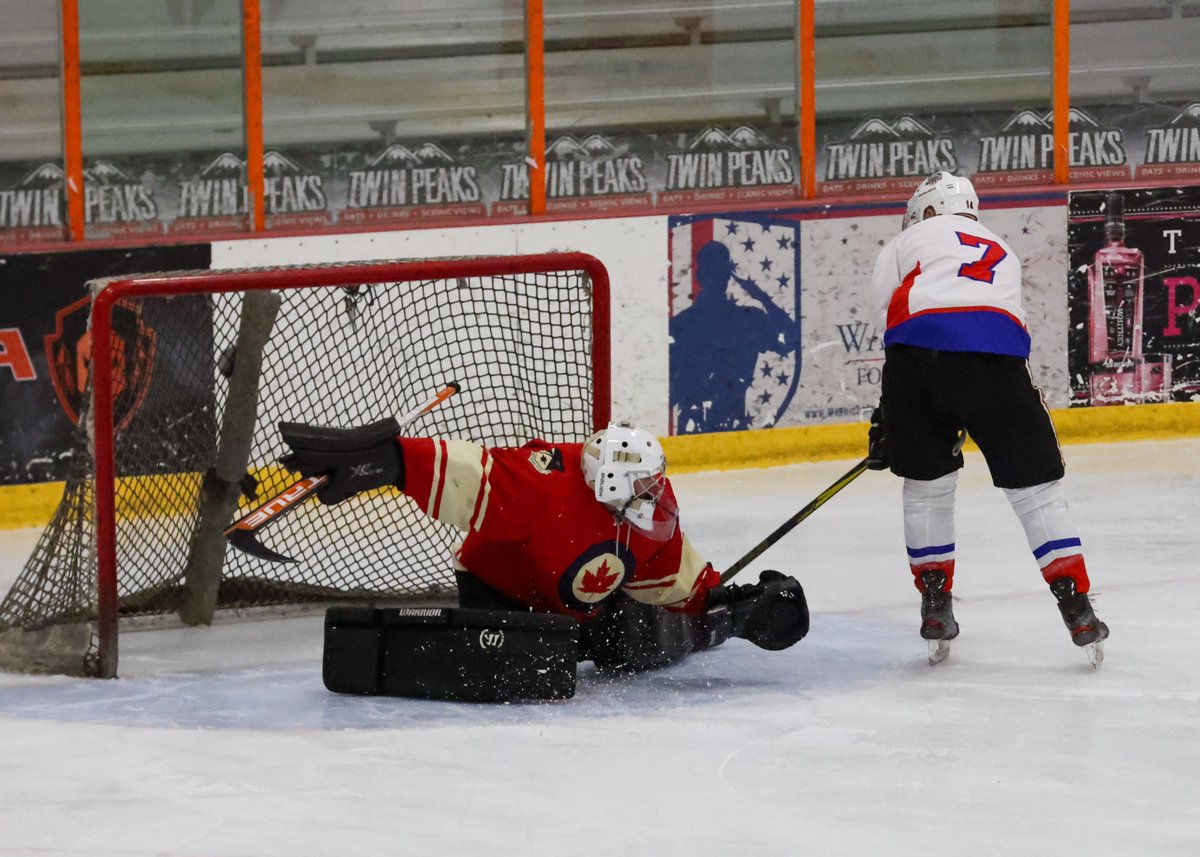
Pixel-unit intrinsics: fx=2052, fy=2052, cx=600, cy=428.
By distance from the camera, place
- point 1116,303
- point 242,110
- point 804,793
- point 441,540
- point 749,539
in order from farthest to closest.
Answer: point 1116,303 → point 242,110 → point 749,539 → point 441,540 → point 804,793

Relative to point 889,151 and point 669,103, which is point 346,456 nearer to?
point 669,103

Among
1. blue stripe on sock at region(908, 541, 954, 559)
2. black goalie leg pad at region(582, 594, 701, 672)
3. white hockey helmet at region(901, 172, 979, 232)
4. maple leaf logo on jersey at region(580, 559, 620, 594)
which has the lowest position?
black goalie leg pad at region(582, 594, 701, 672)

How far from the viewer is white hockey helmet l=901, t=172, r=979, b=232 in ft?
14.9

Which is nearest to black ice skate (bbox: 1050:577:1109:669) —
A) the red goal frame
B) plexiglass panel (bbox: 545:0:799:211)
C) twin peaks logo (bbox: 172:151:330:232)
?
the red goal frame

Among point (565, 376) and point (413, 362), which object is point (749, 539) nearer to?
point (565, 376)

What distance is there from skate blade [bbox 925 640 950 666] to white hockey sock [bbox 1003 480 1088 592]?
30cm

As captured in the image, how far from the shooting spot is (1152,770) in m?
3.76

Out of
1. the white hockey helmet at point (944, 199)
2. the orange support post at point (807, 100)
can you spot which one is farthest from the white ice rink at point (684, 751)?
the orange support post at point (807, 100)

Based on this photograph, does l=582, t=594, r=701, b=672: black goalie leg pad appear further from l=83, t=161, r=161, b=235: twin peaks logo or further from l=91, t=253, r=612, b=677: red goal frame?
l=83, t=161, r=161, b=235: twin peaks logo

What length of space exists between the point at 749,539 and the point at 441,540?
0.95 meters

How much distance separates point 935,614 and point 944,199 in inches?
36.0

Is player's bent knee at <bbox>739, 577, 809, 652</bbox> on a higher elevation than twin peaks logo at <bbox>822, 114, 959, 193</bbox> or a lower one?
lower

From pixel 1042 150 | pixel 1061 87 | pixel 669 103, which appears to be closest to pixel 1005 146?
pixel 1042 150

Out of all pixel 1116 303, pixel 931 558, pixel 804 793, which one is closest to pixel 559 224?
pixel 1116 303
